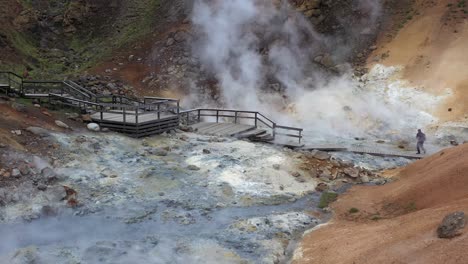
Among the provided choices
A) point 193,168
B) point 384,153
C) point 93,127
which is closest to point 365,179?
point 384,153

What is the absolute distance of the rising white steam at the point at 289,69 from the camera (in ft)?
71.6

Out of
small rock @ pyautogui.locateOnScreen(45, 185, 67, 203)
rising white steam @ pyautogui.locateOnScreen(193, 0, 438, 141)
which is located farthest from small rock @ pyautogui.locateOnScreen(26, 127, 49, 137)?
rising white steam @ pyautogui.locateOnScreen(193, 0, 438, 141)

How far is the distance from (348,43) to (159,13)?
1230 cm

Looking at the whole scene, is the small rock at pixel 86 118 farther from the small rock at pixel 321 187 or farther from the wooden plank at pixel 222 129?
the small rock at pixel 321 187

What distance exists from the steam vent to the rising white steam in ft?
0.32

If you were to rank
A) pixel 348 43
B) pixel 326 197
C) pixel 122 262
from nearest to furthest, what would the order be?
1. pixel 122 262
2. pixel 326 197
3. pixel 348 43

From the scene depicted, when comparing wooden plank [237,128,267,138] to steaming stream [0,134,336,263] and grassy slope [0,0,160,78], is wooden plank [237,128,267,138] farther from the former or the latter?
grassy slope [0,0,160,78]

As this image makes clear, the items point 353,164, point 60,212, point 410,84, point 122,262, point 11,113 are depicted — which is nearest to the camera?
point 122,262

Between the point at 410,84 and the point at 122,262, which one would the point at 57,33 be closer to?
the point at 410,84

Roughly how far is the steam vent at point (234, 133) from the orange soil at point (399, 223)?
0.17 feet

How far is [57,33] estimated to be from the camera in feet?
94.4

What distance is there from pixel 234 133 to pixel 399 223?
950cm

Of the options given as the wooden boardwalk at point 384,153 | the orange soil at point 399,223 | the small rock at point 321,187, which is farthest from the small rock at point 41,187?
the wooden boardwalk at point 384,153

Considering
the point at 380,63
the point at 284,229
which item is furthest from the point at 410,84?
the point at 284,229
